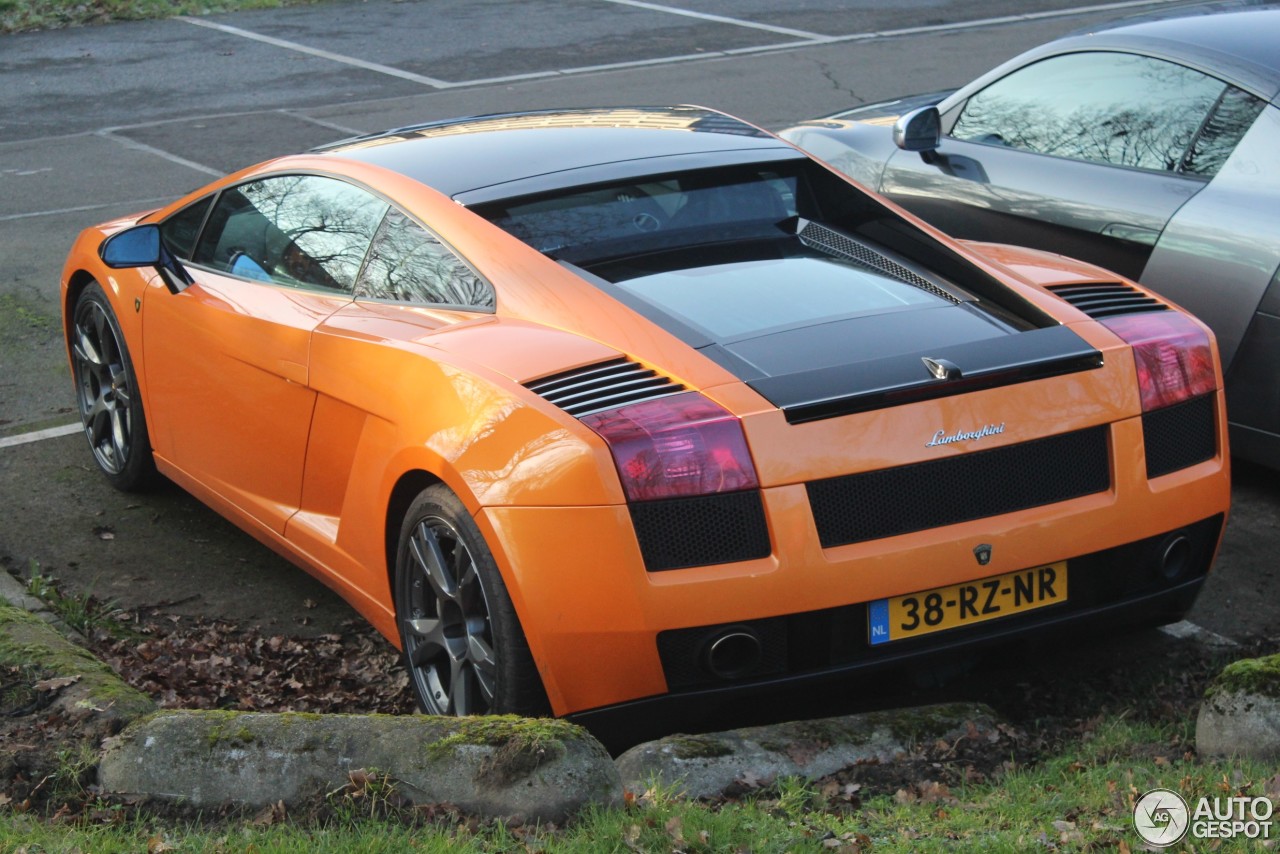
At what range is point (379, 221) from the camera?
4633 mm

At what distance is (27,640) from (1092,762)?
2.75 metres

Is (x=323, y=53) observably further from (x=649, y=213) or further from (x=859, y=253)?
(x=859, y=253)

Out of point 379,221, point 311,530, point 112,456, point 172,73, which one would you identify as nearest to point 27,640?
point 311,530

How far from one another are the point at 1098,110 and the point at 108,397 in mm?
4042

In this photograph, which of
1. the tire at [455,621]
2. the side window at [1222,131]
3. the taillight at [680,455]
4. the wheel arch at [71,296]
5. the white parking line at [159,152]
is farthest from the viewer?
the white parking line at [159,152]

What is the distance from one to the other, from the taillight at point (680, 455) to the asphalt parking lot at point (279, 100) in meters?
1.99

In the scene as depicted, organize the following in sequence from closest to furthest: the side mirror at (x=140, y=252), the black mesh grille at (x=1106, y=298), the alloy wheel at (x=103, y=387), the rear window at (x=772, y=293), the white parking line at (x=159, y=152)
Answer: the rear window at (x=772, y=293), the black mesh grille at (x=1106, y=298), the side mirror at (x=140, y=252), the alloy wheel at (x=103, y=387), the white parking line at (x=159, y=152)

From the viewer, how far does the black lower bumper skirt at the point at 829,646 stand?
3521mm

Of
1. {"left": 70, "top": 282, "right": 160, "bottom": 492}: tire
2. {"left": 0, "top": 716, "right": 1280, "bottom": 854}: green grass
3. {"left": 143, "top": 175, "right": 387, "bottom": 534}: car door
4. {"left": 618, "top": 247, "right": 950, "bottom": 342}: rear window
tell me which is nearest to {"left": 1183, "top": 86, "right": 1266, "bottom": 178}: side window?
{"left": 618, "top": 247, "right": 950, "bottom": 342}: rear window

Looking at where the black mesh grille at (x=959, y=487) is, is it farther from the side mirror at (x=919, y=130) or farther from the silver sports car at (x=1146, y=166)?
the side mirror at (x=919, y=130)

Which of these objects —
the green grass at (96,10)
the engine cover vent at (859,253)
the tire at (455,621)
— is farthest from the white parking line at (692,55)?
the tire at (455,621)

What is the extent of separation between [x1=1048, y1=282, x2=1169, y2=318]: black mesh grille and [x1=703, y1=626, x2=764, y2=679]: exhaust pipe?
1.36m

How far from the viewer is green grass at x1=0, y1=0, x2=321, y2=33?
20.6 meters

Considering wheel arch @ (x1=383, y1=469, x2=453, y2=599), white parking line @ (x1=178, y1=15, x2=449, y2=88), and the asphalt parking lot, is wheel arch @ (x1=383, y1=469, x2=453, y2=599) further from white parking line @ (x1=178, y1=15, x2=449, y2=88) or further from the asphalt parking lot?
white parking line @ (x1=178, y1=15, x2=449, y2=88)
